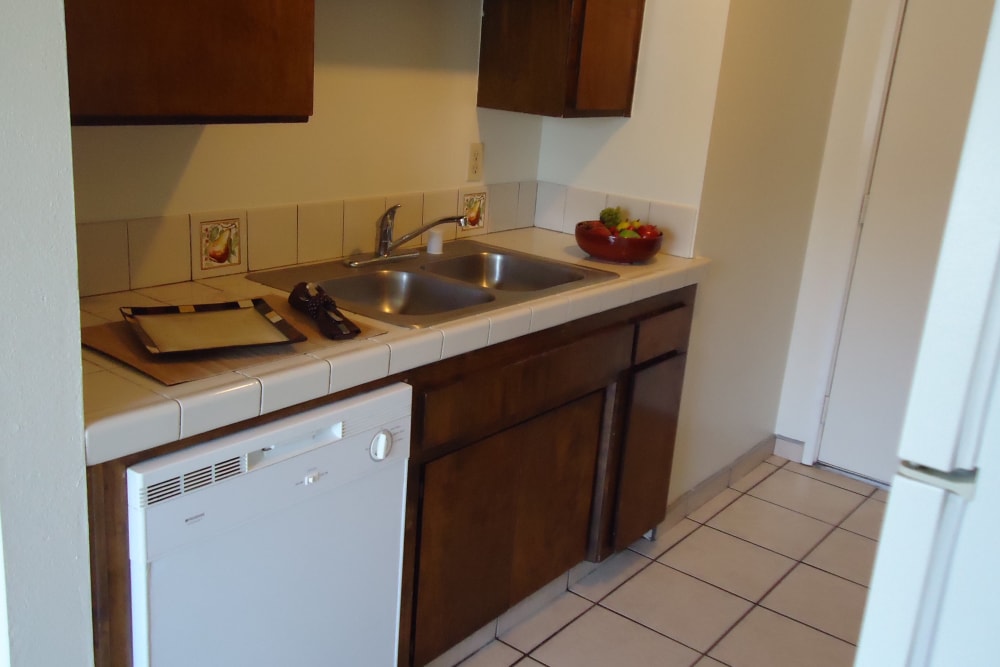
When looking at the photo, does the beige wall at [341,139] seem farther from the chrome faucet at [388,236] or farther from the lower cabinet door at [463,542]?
the lower cabinet door at [463,542]

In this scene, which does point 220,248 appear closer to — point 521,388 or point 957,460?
point 521,388

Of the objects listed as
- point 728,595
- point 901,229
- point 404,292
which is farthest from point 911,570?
point 901,229

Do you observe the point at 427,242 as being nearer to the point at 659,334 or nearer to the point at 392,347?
the point at 659,334

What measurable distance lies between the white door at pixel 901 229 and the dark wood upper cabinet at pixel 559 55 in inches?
43.7

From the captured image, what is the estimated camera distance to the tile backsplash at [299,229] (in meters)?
1.90

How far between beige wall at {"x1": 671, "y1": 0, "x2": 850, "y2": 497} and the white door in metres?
0.23

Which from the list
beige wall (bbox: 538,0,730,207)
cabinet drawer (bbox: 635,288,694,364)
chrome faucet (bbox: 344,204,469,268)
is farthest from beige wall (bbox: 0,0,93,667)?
beige wall (bbox: 538,0,730,207)

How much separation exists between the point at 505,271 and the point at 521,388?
0.62 meters

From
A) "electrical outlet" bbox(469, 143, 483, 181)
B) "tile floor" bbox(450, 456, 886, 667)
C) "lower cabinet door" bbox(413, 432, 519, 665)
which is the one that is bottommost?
"tile floor" bbox(450, 456, 886, 667)

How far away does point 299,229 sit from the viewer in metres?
2.27

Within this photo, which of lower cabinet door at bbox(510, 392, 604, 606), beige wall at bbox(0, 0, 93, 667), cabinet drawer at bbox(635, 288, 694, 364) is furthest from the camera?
cabinet drawer at bbox(635, 288, 694, 364)

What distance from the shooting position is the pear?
2.09 metres

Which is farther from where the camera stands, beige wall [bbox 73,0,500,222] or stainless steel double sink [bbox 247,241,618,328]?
stainless steel double sink [bbox 247,241,618,328]

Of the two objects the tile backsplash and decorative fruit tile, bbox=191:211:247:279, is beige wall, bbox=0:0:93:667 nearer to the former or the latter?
the tile backsplash
